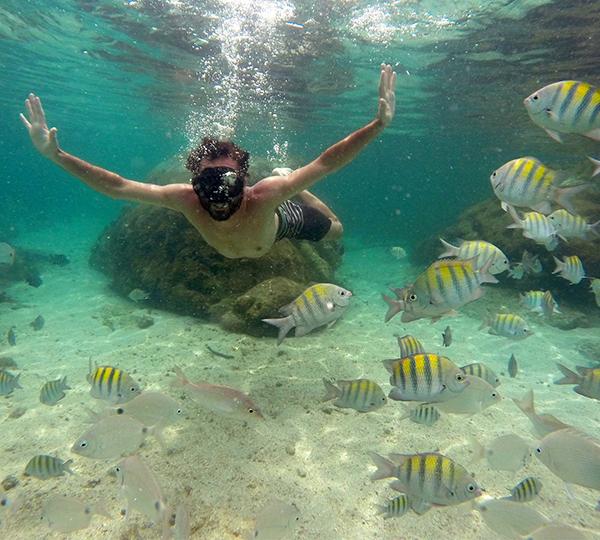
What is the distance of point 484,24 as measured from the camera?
14672mm

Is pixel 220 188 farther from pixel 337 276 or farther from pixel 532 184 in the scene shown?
pixel 337 276

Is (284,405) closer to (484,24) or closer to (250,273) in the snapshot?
(250,273)

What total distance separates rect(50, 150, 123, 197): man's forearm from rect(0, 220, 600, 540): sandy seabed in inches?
135

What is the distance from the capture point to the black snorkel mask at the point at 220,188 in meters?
4.43

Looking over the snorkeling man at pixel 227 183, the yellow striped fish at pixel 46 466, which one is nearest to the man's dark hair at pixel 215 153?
the snorkeling man at pixel 227 183

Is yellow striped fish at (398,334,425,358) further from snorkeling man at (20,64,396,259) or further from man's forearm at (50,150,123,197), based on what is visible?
man's forearm at (50,150,123,197)

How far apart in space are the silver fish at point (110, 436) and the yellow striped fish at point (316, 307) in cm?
179

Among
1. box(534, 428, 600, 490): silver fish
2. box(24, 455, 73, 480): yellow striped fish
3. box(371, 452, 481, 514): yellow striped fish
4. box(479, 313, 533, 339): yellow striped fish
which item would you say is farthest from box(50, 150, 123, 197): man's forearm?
box(479, 313, 533, 339): yellow striped fish

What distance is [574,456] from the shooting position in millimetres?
3197

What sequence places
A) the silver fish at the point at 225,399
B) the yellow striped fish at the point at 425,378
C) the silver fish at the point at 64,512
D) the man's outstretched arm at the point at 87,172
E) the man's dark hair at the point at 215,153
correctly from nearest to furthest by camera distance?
1. the silver fish at the point at 64,512
2. the yellow striped fish at the point at 425,378
3. the silver fish at the point at 225,399
4. the man's outstretched arm at the point at 87,172
5. the man's dark hair at the point at 215,153

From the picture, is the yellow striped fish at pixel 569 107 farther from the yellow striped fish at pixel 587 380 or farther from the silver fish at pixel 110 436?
the silver fish at pixel 110 436

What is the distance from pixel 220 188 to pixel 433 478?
3607 millimetres

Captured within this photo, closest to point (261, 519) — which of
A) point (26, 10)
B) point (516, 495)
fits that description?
point (516, 495)

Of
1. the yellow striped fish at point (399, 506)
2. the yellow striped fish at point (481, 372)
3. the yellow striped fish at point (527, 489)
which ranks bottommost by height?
the yellow striped fish at point (399, 506)
